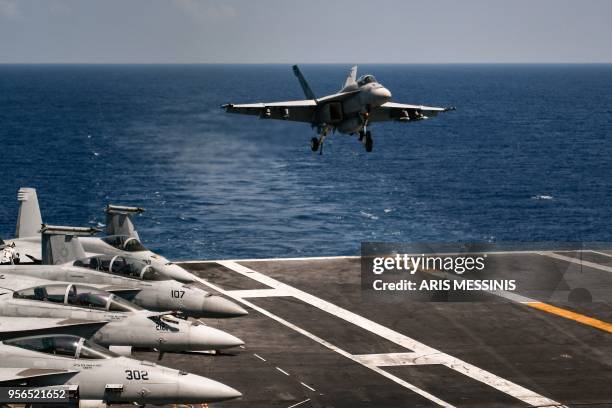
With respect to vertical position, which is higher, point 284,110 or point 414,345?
point 284,110

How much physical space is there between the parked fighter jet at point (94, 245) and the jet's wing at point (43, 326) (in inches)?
358

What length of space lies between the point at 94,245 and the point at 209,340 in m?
12.6

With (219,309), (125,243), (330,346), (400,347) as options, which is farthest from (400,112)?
(219,309)

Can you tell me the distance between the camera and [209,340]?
92.2 ft

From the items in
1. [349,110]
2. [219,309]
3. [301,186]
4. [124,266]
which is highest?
[349,110]

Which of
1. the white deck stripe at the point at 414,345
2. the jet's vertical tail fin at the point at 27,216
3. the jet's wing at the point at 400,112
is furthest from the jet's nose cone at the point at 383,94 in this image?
the jet's vertical tail fin at the point at 27,216

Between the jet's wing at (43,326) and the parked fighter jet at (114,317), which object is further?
the parked fighter jet at (114,317)

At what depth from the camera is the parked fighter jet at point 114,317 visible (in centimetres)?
2775

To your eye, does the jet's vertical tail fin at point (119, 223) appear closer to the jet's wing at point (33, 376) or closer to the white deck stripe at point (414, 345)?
the white deck stripe at point (414, 345)

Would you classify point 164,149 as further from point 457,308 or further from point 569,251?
point 457,308

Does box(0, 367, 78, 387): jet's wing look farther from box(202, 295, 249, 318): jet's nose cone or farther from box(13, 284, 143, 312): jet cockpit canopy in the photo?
box(202, 295, 249, 318): jet's nose cone

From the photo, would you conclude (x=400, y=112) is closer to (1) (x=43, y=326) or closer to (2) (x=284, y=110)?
(2) (x=284, y=110)

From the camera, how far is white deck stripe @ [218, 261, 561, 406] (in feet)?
105

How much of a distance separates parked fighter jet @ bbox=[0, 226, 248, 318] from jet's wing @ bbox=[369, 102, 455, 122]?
24892 millimetres
